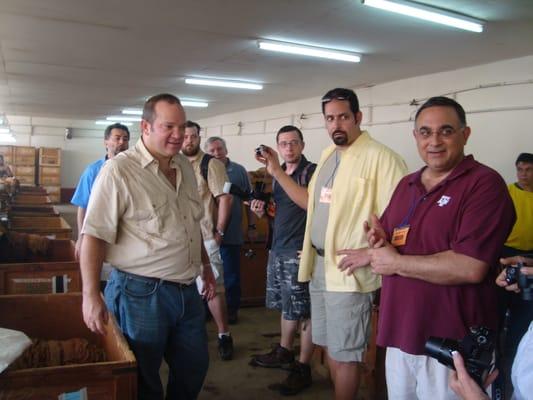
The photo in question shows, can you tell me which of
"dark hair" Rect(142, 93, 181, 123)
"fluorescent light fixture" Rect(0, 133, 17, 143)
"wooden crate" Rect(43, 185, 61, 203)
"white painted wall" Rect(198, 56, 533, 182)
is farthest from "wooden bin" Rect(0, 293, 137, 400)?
"wooden crate" Rect(43, 185, 61, 203)

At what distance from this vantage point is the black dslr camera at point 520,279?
4.68 ft

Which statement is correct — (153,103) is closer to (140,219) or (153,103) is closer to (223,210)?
(140,219)

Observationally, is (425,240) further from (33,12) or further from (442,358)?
(33,12)

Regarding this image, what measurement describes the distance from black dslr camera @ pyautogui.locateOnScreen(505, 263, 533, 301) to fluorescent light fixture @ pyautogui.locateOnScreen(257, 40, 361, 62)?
4.45 m

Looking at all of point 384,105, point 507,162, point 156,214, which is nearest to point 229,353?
point 156,214

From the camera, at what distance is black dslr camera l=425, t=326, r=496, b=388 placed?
3.85 feet

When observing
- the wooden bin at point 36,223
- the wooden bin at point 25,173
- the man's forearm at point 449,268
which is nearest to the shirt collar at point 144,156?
the man's forearm at point 449,268

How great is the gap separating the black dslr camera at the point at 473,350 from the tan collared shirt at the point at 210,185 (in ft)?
8.20

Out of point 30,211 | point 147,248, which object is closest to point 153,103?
point 147,248

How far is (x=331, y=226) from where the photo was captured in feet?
7.46

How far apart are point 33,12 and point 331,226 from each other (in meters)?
4.00

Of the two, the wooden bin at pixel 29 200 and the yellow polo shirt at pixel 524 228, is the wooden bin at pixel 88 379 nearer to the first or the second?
the yellow polo shirt at pixel 524 228

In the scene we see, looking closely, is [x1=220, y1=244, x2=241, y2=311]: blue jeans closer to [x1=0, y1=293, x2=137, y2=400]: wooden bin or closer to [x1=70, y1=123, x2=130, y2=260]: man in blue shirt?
[x1=70, y1=123, x2=130, y2=260]: man in blue shirt

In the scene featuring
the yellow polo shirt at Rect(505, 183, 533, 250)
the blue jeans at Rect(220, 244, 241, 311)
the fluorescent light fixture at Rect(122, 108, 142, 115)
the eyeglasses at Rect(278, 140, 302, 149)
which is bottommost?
the blue jeans at Rect(220, 244, 241, 311)
